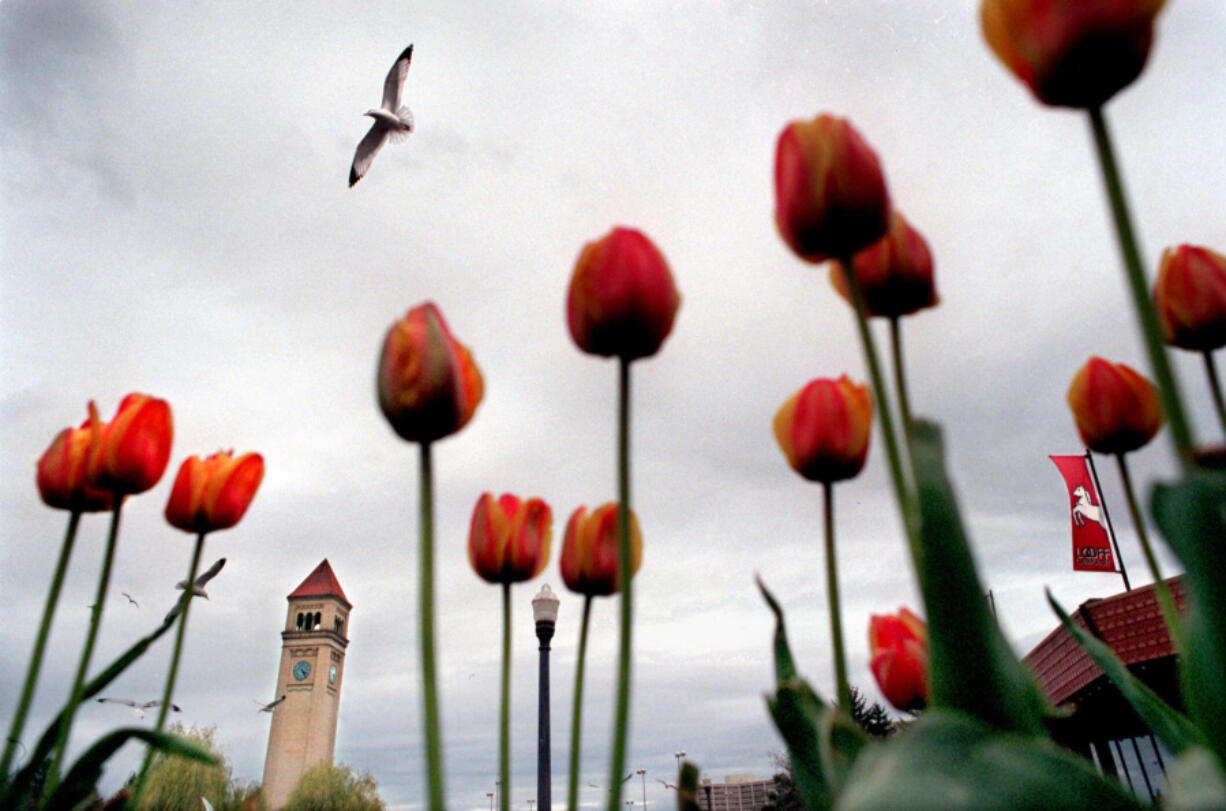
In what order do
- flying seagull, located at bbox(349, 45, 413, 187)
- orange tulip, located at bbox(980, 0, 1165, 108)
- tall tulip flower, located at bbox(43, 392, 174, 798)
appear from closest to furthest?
orange tulip, located at bbox(980, 0, 1165, 108), tall tulip flower, located at bbox(43, 392, 174, 798), flying seagull, located at bbox(349, 45, 413, 187)

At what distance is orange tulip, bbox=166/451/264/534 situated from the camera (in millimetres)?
1312

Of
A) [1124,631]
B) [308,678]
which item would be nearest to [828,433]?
[1124,631]

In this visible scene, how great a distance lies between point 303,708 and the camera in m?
62.6

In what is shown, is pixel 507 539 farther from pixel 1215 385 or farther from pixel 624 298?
pixel 1215 385

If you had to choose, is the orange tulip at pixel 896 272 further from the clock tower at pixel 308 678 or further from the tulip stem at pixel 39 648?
the clock tower at pixel 308 678

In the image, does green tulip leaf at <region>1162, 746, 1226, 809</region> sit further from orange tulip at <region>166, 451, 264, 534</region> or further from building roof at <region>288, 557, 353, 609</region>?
building roof at <region>288, 557, 353, 609</region>

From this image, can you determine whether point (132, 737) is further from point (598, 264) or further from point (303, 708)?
point (303, 708)

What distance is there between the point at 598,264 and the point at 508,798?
656 millimetres

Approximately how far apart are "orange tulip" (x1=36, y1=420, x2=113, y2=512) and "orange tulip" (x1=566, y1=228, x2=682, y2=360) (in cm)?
93

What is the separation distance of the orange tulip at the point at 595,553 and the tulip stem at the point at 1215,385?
0.75m

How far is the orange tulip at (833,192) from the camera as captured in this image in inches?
29.2

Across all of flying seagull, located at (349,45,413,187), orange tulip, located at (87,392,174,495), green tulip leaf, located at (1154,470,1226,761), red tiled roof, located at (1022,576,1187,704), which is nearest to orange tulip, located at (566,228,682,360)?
green tulip leaf, located at (1154,470,1226,761)

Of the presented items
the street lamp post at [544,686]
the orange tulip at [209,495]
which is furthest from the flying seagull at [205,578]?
the street lamp post at [544,686]

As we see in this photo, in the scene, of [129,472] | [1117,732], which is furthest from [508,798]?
[1117,732]
